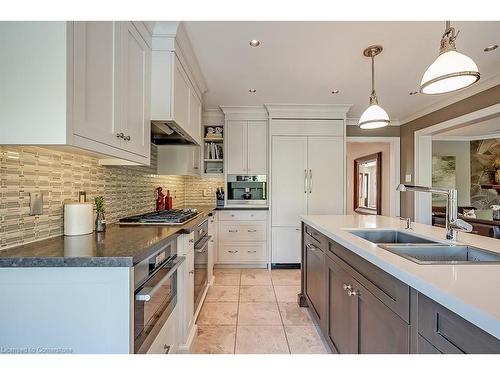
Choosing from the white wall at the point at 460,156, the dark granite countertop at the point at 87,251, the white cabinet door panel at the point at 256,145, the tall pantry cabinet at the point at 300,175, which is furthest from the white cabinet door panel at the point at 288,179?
the white wall at the point at 460,156

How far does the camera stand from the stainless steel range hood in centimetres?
217

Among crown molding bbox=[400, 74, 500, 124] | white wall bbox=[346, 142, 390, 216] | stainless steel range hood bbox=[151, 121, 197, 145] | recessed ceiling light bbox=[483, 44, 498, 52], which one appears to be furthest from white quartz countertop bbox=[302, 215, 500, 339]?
white wall bbox=[346, 142, 390, 216]

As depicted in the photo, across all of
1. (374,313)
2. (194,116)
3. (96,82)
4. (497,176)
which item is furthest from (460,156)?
(96,82)

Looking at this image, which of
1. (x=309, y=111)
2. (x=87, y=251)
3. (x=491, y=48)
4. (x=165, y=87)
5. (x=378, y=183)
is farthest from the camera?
(x=378, y=183)

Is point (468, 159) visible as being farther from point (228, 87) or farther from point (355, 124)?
point (228, 87)

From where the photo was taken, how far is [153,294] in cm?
122

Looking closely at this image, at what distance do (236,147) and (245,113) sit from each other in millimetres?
545

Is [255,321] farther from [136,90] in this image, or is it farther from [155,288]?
[136,90]

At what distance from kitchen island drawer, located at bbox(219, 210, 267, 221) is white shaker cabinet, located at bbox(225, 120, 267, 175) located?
632 mm

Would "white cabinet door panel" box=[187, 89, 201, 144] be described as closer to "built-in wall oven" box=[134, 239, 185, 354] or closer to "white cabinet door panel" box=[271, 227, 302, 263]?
"built-in wall oven" box=[134, 239, 185, 354]

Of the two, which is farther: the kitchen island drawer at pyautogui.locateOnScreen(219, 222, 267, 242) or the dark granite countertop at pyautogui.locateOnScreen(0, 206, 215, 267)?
the kitchen island drawer at pyautogui.locateOnScreen(219, 222, 267, 242)
